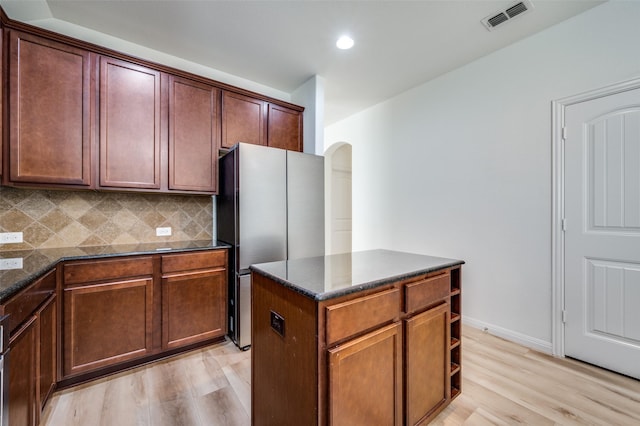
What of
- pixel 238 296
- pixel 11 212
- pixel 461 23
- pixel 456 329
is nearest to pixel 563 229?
pixel 456 329

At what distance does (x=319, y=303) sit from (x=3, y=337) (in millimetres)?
1239

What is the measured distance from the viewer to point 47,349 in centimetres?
167

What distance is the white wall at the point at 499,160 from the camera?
2.20 metres

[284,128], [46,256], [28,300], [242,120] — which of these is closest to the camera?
[28,300]

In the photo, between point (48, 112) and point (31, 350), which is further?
point (48, 112)

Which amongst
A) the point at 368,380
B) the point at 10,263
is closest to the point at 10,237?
the point at 10,263

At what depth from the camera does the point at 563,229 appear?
2295 millimetres

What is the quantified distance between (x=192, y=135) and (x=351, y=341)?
2.35m

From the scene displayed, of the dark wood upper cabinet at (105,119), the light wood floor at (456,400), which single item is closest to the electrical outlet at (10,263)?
the dark wood upper cabinet at (105,119)

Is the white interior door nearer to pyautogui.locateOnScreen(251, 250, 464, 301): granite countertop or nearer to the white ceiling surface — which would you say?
the white ceiling surface

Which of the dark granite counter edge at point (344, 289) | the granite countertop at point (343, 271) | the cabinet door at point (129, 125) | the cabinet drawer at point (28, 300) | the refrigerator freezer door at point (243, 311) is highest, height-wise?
the cabinet door at point (129, 125)

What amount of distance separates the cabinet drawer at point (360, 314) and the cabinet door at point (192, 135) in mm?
2066

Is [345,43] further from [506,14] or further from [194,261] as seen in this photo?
[194,261]

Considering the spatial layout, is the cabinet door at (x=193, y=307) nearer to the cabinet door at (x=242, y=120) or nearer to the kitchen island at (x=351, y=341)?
the kitchen island at (x=351, y=341)
